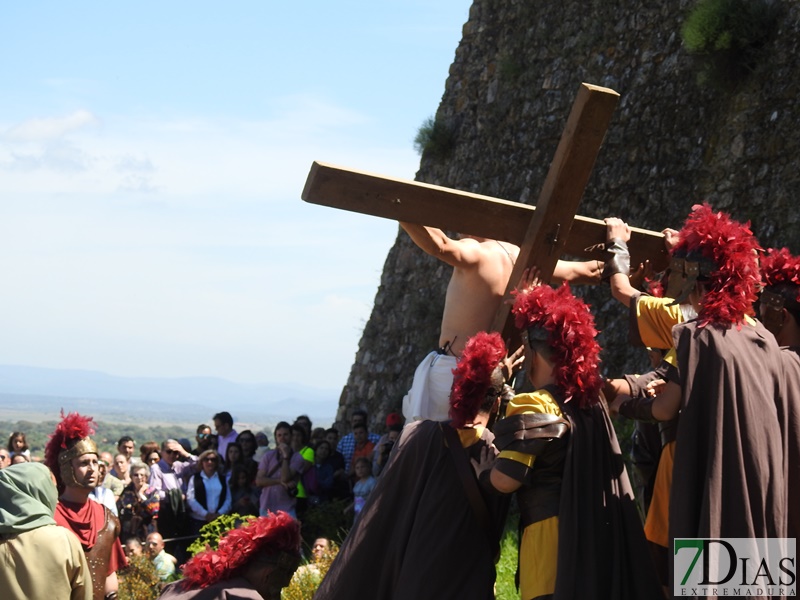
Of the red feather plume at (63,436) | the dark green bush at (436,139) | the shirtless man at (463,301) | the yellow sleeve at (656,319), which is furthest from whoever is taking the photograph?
the dark green bush at (436,139)

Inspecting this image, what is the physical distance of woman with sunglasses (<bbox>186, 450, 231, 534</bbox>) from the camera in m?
11.4

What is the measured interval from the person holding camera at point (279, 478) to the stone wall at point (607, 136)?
3.44 m

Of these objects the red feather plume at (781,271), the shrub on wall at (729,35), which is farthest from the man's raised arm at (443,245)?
the shrub on wall at (729,35)

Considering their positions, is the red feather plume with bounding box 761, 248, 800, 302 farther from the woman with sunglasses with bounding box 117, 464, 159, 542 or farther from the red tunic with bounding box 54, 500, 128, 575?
the woman with sunglasses with bounding box 117, 464, 159, 542

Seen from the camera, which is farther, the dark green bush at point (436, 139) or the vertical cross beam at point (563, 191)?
the dark green bush at point (436, 139)

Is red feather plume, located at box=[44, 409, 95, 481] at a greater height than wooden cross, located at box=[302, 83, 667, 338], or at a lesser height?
lesser

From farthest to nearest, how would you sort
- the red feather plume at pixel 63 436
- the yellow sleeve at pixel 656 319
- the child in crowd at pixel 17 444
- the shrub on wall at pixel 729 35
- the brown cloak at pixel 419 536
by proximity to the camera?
the child in crowd at pixel 17 444
the shrub on wall at pixel 729 35
the red feather plume at pixel 63 436
the yellow sleeve at pixel 656 319
the brown cloak at pixel 419 536

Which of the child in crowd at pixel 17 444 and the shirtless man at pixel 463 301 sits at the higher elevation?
the shirtless man at pixel 463 301

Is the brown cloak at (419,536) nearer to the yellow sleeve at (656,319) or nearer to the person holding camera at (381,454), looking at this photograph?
the yellow sleeve at (656,319)

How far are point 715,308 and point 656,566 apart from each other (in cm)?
115

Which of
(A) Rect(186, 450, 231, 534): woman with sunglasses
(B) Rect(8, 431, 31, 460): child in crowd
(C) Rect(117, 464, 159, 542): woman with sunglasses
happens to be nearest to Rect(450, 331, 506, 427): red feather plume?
(C) Rect(117, 464, 159, 542): woman with sunglasses

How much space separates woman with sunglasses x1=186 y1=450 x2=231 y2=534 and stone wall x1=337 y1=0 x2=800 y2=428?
4204mm

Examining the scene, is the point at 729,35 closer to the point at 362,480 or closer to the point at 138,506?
the point at 362,480

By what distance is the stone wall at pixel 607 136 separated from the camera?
10.3 metres
